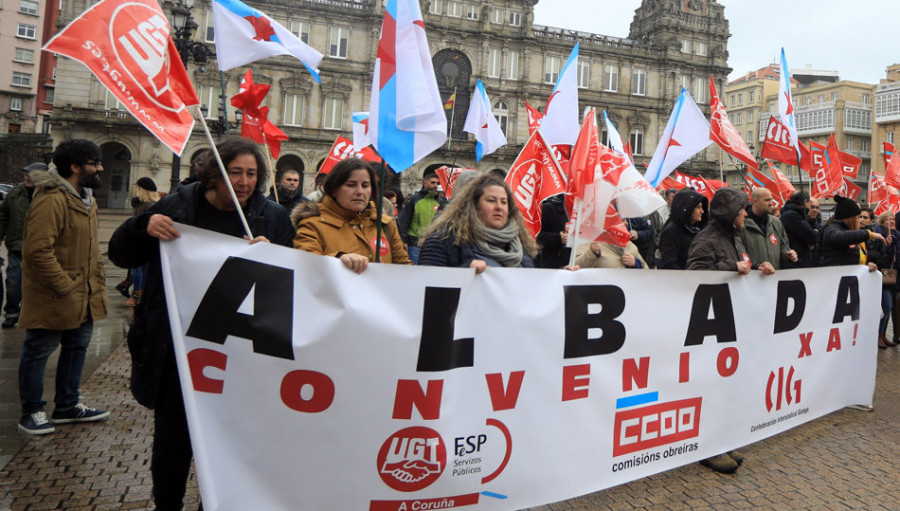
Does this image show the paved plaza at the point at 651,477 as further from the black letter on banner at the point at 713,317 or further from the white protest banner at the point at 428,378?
the black letter on banner at the point at 713,317

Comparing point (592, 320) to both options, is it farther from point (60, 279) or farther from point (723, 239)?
point (60, 279)

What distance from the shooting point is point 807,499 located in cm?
369

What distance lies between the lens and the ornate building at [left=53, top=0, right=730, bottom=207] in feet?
125

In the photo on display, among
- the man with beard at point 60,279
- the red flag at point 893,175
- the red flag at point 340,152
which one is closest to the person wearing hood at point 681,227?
the man with beard at point 60,279

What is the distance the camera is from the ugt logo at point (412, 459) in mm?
2873

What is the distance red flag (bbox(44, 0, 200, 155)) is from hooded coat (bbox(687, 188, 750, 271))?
11.8 feet

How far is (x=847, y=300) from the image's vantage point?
5277 millimetres

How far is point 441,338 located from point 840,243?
6.03 m

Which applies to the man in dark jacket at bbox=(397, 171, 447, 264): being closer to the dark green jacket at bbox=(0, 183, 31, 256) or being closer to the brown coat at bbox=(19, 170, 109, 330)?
the dark green jacket at bbox=(0, 183, 31, 256)

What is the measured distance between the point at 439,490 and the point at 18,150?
169 ft

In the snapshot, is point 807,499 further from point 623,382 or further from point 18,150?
point 18,150

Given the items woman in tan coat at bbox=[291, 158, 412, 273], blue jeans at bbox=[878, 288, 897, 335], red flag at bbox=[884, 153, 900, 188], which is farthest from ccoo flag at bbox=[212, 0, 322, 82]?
red flag at bbox=[884, 153, 900, 188]

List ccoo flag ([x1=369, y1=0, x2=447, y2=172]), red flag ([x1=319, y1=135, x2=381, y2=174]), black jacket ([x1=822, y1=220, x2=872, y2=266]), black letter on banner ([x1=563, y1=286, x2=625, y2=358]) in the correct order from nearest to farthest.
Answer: ccoo flag ([x1=369, y1=0, x2=447, y2=172])
black letter on banner ([x1=563, y1=286, x2=625, y2=358])
black jacket ([x1=822, y1=220, x2=872, y2=266])
red flag ([x1=319, y1=135, x2=381, y2=174])

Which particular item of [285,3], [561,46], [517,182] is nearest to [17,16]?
[285,3]
